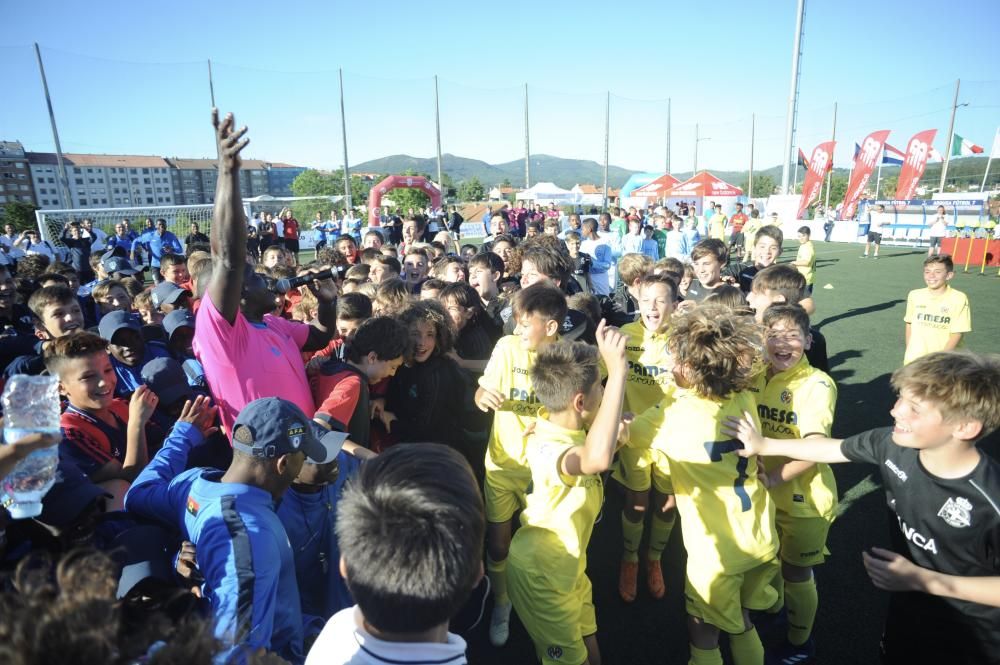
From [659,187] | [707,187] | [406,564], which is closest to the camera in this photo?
[406,564]

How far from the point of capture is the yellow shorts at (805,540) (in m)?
2.61

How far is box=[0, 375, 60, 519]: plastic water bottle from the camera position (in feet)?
5.03

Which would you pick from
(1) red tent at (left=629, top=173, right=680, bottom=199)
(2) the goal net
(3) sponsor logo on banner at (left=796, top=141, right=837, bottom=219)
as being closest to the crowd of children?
(2) the goal net

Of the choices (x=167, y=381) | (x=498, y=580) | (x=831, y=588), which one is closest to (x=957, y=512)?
(x=831, y=588)

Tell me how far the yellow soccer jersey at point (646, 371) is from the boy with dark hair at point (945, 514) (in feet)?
4.95

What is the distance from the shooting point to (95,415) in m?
2.49

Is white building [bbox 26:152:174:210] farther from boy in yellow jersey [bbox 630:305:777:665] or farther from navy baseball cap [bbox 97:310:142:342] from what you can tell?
boy in yellow jersey [bbox 630:305:777:665]

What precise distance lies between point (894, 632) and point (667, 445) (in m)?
1.11

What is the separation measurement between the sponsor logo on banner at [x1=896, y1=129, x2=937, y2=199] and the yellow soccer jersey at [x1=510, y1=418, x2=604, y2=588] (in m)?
30.1

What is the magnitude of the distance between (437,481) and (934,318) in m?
6.04

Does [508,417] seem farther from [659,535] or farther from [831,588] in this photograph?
[831,588]

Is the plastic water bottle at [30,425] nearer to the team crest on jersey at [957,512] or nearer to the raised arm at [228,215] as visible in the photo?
the raised arm at [228,215]

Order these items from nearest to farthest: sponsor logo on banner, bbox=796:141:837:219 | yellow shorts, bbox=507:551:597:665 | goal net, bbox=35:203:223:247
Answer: yellow shorts, bbox=507:551:597:665 < goal net, bbox=35:203:223:247 < sponsor logo on banner, bbox=796:141:837:219

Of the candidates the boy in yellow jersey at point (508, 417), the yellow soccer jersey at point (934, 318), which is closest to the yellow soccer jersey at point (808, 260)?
the yellow soccer jersey at point (934, 318)
